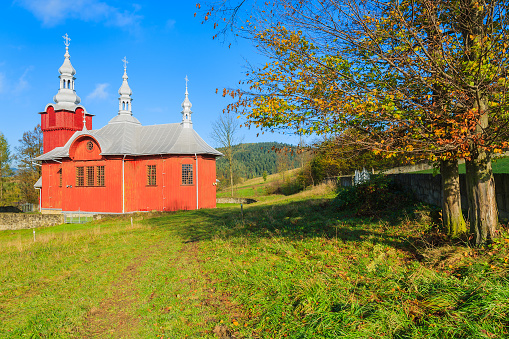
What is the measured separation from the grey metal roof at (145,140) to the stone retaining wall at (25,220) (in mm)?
5688

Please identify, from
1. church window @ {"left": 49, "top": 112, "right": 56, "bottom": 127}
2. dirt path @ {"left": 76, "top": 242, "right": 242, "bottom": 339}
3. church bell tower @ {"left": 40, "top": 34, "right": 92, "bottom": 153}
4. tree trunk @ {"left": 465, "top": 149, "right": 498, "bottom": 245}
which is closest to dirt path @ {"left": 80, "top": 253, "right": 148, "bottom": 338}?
dirt path @ {"left": 76, "top": 242, "right": 242, "bottom": 339}

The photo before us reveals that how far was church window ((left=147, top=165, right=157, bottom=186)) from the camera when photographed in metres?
24.9

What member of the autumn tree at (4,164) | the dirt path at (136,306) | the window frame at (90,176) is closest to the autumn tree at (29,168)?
the autumn tree at (4,164)

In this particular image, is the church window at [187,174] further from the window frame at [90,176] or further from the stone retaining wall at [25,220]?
the stone retaining wall at [25,220]

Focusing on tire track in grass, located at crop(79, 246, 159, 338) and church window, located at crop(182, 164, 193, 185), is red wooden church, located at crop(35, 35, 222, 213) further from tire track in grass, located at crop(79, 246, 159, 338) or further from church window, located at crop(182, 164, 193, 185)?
tire track in grass, located at crop(79, 246, 159, 338)

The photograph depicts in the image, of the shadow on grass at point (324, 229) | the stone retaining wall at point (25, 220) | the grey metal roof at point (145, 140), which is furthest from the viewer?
the grey metal roof at point (145, 140)

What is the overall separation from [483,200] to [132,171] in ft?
80.2

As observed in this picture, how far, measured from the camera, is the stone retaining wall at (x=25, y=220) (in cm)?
2150

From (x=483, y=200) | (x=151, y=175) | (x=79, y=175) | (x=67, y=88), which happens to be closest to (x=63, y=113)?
(x=67, y=88)

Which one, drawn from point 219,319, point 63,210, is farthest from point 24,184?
point 219,319

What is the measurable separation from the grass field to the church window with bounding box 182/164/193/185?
15.0 metres

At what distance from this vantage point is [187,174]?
24234 millimetres

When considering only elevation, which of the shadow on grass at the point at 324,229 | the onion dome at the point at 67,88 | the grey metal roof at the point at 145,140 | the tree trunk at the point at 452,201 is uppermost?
the onion dome at the point at 67,88

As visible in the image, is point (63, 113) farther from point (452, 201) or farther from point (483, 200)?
point (483, 200)
